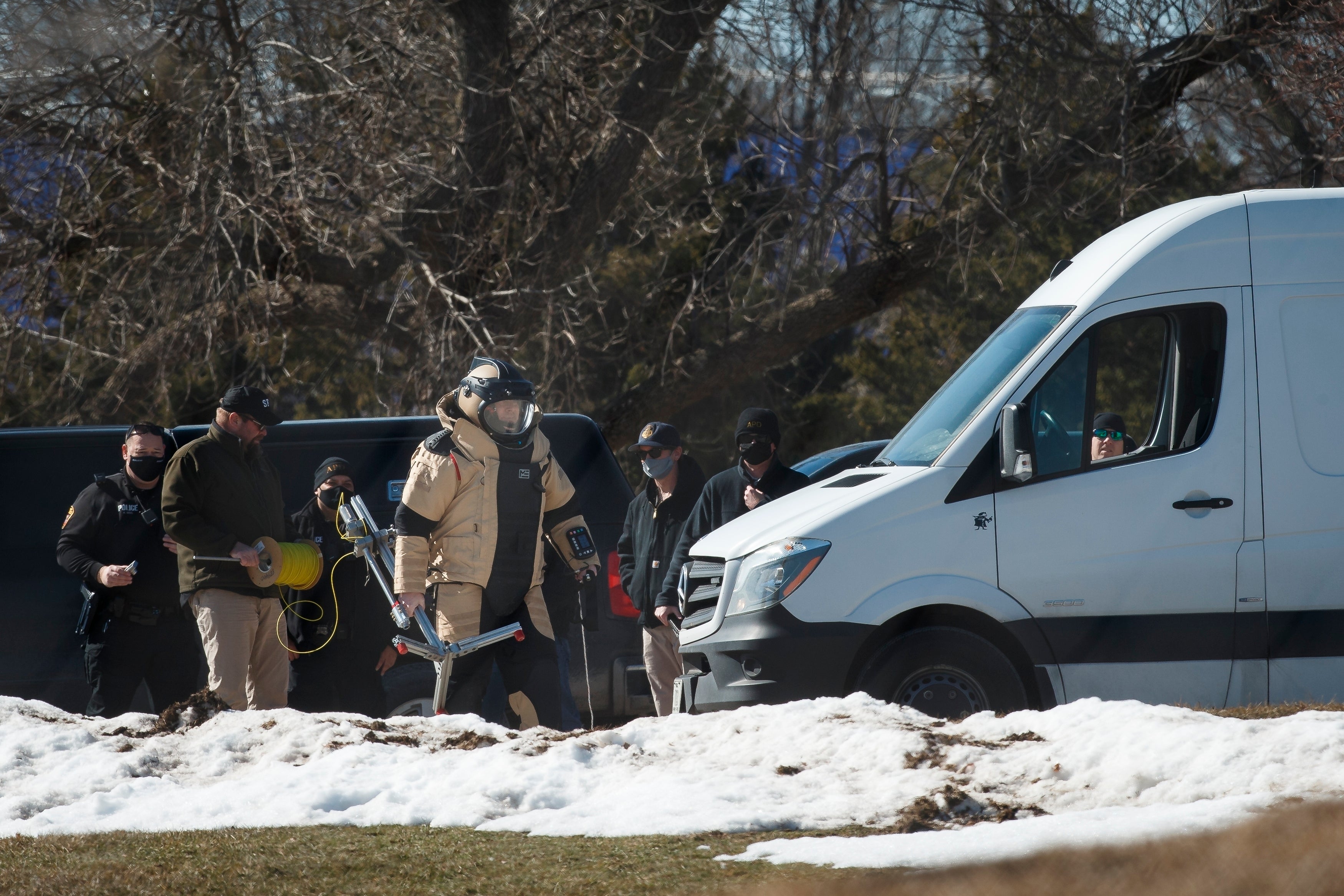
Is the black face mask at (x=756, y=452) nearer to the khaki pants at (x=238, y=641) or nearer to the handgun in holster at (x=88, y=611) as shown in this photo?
the khaki pants at (x=238, y=641)

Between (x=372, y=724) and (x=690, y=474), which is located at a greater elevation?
(x=690, y=474)

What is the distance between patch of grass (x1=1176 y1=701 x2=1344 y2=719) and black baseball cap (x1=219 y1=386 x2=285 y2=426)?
184 inches

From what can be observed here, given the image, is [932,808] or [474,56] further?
[474,56]

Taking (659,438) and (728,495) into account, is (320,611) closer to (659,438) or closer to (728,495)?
(659,438)

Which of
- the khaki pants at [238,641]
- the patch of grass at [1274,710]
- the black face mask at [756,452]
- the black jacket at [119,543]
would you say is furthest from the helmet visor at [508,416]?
the patch of grass at [1274,710]

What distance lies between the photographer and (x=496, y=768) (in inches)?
194

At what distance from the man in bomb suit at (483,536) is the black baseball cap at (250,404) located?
113cm

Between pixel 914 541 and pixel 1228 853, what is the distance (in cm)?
265

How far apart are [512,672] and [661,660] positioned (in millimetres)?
1283

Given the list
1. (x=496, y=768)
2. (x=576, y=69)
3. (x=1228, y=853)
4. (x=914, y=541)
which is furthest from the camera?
(x=576, y=69)

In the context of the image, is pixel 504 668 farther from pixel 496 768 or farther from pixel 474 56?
pixel 474 56

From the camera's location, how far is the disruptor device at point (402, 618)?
6.09m

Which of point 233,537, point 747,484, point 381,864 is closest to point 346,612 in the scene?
point 233,537

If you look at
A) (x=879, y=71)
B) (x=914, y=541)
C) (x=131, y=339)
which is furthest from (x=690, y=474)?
(x=131, y=339)
